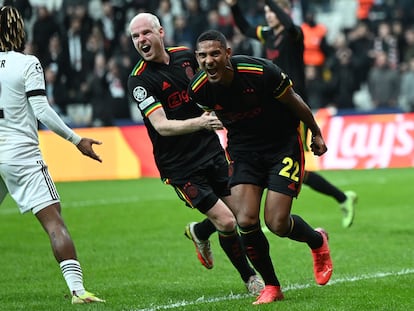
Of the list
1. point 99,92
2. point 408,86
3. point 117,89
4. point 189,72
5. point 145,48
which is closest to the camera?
point 145,48

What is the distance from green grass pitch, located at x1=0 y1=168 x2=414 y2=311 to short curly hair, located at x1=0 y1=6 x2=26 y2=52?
197 centimetres

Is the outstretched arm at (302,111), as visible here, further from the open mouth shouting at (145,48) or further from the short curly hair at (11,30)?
the short curly hair at (11,30)

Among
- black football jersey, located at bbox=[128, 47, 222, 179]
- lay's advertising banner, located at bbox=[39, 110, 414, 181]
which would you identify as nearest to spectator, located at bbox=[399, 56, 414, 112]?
lay's advertising banner, located at bbox=[39, 110, 414, 181]

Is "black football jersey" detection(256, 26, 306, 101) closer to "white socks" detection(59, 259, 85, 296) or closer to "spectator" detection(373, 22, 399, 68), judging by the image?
"white socks" detection(59, 259, 85, 296)

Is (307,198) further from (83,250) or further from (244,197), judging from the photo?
(244,197)

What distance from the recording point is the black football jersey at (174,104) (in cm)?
819

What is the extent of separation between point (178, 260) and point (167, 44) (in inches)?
579

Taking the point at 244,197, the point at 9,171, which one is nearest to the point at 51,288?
the point at 9,171

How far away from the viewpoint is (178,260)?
10.3 meters

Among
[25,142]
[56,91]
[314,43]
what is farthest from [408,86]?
[25,142]

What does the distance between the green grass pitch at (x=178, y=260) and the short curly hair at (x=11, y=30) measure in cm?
197

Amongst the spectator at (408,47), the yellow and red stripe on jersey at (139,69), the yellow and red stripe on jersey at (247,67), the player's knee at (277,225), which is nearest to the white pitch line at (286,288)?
the player's knee at (277,225)

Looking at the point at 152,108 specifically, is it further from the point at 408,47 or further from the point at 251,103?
the point at 408,47

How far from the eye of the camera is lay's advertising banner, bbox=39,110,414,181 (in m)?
20.4
